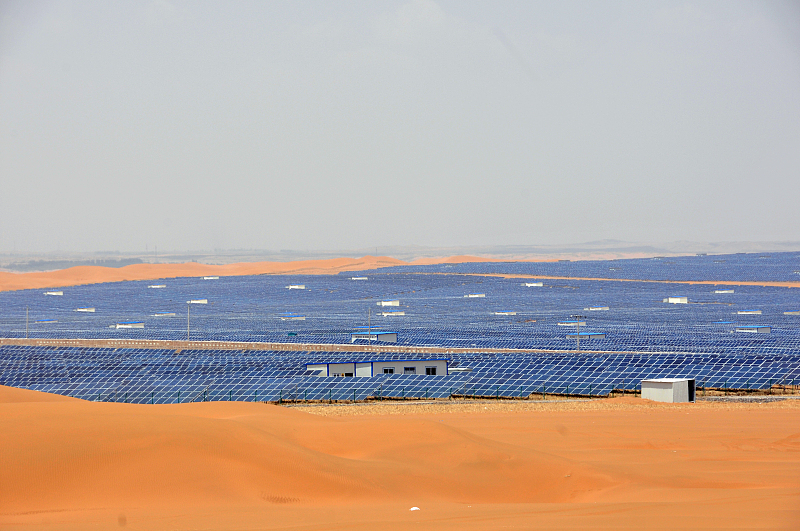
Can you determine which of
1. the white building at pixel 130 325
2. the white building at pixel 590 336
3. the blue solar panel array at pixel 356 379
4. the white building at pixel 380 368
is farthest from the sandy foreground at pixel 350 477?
the white building at pixel 130 325

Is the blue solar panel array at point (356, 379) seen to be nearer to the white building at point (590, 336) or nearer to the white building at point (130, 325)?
the white building at point (590, 336)

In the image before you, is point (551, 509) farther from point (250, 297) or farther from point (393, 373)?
point (250, 297)

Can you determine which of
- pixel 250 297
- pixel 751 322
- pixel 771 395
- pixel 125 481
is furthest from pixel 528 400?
pixel 250 297

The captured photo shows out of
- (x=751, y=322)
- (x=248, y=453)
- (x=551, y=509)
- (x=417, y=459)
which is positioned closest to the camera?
(x=551, y=509)

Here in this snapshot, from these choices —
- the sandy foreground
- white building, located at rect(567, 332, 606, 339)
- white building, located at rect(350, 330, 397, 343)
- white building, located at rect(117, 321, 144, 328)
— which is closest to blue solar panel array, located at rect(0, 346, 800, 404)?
white building, located at rect(350, 330, 397, 343)

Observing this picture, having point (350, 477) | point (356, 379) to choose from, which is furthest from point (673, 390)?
point (350, 477)

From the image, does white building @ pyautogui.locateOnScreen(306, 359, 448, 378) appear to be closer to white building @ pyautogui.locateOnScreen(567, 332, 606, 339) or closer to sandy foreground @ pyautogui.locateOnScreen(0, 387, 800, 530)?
sandy foreground @ pyautogui.locateOnScreen(0, 387, 800, 530)

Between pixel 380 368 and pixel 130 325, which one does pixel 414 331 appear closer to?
pixel 380 368
